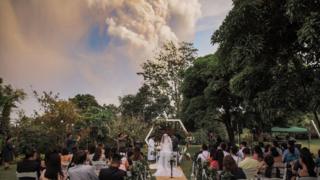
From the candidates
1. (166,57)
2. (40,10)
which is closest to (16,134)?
(40,10)

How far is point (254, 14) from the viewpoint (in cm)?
1207

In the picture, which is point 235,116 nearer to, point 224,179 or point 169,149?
point 169,149

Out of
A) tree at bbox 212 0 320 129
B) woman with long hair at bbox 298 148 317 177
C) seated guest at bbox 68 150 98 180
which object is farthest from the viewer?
tree at bbox 212 0 320 129

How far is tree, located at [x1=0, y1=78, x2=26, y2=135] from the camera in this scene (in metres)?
31.4

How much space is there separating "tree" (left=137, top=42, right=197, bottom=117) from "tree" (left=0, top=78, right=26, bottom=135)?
97.8 ft

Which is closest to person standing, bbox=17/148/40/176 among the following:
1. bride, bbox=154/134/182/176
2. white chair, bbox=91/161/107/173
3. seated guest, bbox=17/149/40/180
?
seated guest, bbox=17/149/40/180

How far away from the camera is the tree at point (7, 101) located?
31.4 metres

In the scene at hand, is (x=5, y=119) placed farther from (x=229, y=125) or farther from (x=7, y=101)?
(x=229, y=125)

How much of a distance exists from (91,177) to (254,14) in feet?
20.1

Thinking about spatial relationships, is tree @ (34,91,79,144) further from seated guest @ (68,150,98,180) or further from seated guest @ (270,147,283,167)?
seated guest @ (68,150,98,180)

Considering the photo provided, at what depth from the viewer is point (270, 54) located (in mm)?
13195

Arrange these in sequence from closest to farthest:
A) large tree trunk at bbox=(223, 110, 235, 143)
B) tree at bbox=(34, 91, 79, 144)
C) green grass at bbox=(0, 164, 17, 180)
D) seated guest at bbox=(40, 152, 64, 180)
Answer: seated guest at bbox=(40, 152, 64, 180)
green grass at bbox=(0, 164, 17, 180)
tree at bbox=(34, 91, 79, 144)
large tree trunk at bbox=(223, 110, 235, 143)

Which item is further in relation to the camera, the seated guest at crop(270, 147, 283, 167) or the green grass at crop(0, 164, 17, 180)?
the green grass at crop(0, 164, 17, 180)

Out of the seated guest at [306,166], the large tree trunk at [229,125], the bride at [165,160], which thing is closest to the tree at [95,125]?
the large tree trunk at [229,125]
